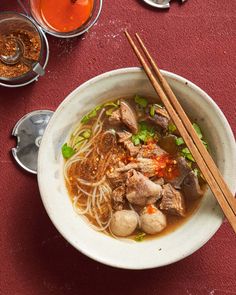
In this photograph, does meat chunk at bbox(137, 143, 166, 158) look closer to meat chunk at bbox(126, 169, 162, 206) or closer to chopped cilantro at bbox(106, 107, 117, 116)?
meat chunk at bbox(126, 169, 162, 206)

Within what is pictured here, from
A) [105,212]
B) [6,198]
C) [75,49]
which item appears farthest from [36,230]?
[75,49]

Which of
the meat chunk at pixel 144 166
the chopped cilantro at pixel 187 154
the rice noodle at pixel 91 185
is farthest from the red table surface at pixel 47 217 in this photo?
the meat chunk at pixel 144 166

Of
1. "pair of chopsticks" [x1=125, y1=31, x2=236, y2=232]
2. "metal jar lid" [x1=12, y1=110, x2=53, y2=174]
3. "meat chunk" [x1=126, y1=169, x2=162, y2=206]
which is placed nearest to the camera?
"pair of chopsticks" [x1=125, y1=31, x2=236, y2=232]

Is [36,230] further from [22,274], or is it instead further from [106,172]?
[106,172]

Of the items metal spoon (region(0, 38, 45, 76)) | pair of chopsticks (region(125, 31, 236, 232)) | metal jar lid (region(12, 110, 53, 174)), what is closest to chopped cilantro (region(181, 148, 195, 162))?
pair of chopsticks (region(125, 31, 236, 232))

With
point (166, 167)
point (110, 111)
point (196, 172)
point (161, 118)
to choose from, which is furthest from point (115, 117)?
point (196, 172)

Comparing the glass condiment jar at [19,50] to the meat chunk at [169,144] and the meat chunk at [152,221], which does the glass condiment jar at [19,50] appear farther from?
the meat chunk at [152,221]

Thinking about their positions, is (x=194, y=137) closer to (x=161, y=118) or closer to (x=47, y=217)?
(x=161, y=118)
